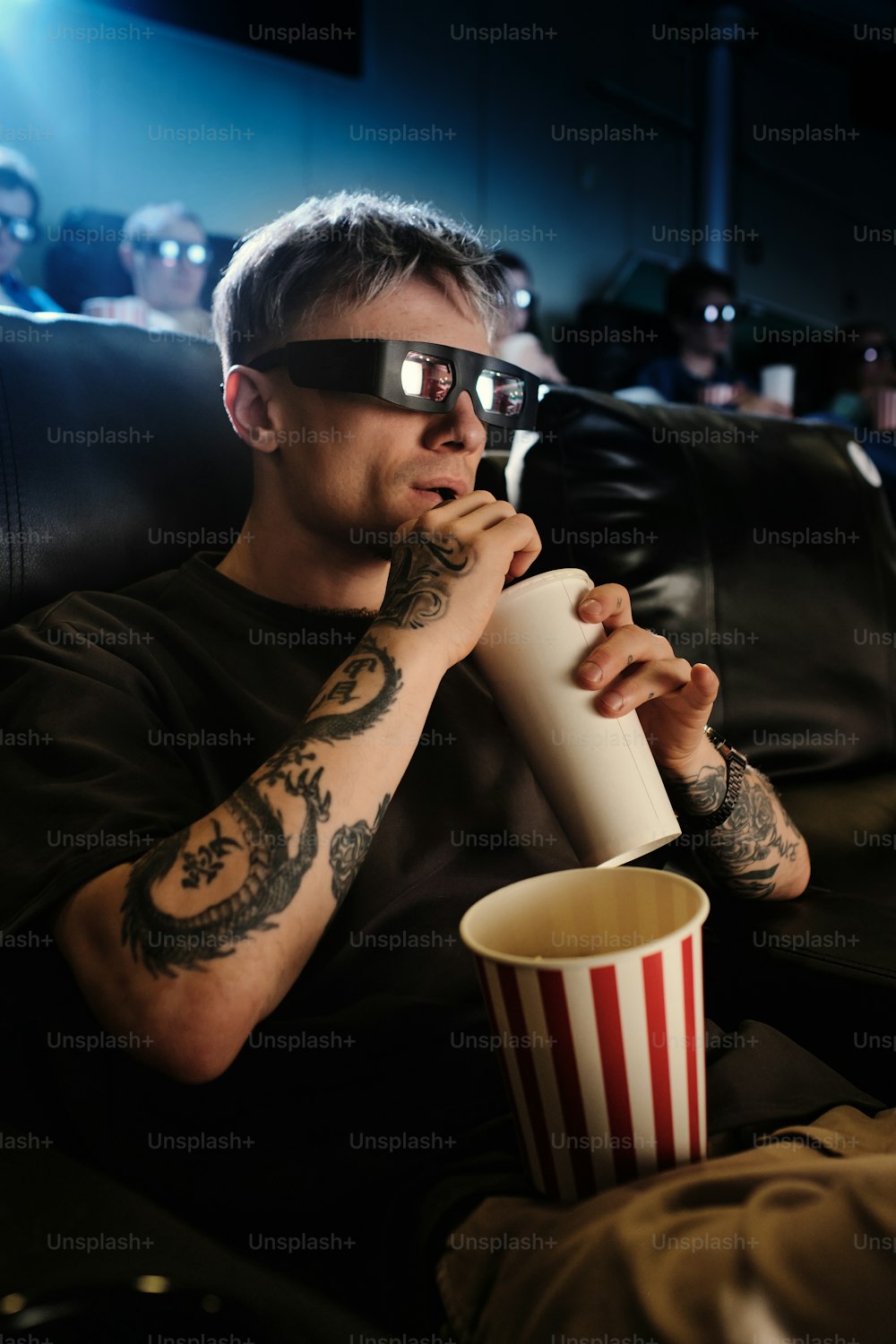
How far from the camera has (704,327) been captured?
14.2 ft

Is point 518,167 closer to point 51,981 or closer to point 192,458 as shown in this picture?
point 192,458

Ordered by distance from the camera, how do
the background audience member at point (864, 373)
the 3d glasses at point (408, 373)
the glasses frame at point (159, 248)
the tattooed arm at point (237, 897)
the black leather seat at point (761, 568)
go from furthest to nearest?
the background audience member at point (864, 373) → the glasses frame at point (159, 248) → the black leather seat at point (761, 568) → the 3d glasses at point (408, 373) → the tattooed arm at point (237, 897)

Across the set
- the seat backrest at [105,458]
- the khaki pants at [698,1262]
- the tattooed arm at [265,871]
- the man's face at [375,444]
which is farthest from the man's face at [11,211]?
the khaki pants at [698,1262]

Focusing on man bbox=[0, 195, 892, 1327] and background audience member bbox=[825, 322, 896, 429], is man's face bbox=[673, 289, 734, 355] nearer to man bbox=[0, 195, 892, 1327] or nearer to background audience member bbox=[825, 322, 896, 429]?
background audience member bbox=[825, 322, 896, 429]

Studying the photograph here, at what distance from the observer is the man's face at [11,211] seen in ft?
9.71

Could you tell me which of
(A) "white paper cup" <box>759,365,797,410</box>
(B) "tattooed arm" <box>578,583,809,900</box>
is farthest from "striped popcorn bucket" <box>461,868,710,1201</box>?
(A) "white paper cup" <box>759,365,797,410</box>

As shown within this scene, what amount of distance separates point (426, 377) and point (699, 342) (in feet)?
12.0

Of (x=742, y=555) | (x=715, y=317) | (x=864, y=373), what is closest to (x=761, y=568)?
(x=742, y=555)

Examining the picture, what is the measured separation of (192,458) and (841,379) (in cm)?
383

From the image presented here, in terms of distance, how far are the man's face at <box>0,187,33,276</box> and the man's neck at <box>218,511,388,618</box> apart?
237 centimetres

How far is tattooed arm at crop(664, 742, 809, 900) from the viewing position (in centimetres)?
108

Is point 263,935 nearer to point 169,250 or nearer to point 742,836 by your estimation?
point 742,836

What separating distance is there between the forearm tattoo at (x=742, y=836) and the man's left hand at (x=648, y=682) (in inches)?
1.3

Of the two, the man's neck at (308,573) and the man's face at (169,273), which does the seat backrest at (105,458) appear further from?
the man's face at (169,273)
